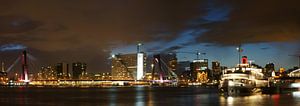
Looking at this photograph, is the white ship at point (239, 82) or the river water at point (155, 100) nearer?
the river water at point (155, 100)

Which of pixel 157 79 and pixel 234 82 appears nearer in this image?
pixel 234 82

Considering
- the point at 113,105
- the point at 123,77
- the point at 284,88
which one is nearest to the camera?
the point at 113,105

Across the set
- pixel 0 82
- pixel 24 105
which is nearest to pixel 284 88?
pixel 24 105

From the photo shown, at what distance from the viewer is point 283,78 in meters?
115

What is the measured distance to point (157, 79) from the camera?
188 m

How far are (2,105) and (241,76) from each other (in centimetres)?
4604

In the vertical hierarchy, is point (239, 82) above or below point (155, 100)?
above

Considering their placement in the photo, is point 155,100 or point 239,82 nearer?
point 155,100

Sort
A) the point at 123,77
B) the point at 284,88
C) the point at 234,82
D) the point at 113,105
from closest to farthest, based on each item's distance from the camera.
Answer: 1. the point at 113,105
2. the point at 234,82
3. the point at 284,88
4. the point at 123,77

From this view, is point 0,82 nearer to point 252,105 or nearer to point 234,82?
point 234,82

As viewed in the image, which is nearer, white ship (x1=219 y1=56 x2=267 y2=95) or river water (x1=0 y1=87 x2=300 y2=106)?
river water (x1=0 y1=87 x2=300 y2=106)

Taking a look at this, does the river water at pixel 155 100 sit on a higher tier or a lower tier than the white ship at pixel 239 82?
lower

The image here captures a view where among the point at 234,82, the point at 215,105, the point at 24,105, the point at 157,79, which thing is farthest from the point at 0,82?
the point at 215,105

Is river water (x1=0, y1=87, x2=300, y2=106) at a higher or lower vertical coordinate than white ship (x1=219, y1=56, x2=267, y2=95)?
lower
